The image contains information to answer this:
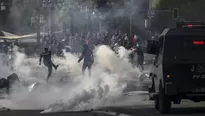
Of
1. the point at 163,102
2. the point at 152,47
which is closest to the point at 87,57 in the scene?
the point at 152,47

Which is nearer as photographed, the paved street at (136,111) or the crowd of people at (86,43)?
the paved street at (136,111)

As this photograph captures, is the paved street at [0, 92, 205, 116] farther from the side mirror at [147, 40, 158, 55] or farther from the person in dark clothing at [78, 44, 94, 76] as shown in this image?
the person in dark clothing at [78, 44, 94, 76]

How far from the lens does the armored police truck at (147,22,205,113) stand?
13.3 m

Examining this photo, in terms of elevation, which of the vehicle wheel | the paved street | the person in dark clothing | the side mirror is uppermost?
the side mirror

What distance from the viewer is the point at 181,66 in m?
13.2

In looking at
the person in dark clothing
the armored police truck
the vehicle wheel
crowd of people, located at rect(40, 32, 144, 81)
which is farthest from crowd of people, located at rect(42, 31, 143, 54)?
the armored police truck

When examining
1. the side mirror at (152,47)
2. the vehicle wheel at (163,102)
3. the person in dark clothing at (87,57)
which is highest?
the side mirror at (152,47)

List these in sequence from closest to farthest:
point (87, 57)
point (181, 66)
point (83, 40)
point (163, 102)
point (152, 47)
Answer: point (181, 66) < point (163, 102) < point (152, 47) < point (87, 57) < point (83, 40)

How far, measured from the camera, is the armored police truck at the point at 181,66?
43.5ft

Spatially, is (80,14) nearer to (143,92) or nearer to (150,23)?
(143,92)

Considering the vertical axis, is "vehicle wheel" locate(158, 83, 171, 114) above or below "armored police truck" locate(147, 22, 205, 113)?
below

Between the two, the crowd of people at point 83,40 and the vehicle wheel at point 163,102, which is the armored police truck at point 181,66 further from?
the crowd of people at point 83,40

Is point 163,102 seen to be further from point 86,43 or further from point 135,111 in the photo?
point 86,43

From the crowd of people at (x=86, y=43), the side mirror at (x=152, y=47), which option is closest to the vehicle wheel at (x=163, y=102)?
the side mirror at (x=152, y=47)
